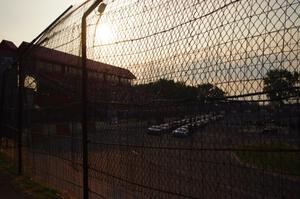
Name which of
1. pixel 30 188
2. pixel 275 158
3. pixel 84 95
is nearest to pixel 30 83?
pixel 30 188

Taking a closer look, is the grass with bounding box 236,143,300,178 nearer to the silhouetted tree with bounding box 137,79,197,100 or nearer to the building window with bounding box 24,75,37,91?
the silhouetted tree with bounding box 137,79,197,100

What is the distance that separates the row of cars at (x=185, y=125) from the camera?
337 centimetres

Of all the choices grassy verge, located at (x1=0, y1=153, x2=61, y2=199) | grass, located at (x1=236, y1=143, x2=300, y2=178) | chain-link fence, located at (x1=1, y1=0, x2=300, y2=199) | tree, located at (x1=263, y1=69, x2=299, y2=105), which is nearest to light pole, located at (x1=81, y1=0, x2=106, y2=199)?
chain-link fence, located at (x1=1, y1=0, x2=300, y2=199)

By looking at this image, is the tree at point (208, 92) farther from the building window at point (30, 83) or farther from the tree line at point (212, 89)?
the building window at point (30, 83)

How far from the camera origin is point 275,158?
113 inches

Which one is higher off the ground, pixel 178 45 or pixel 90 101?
pixel 178 45

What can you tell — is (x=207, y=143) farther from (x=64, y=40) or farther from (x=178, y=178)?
(x=64, y=40)

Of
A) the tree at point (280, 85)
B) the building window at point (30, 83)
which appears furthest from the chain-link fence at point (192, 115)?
the building window at point (30, 83)

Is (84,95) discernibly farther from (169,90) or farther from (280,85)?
(280,85)

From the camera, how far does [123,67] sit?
15.1ft

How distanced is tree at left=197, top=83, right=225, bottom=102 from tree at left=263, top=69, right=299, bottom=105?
1.48 feet

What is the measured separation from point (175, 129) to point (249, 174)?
90 cm

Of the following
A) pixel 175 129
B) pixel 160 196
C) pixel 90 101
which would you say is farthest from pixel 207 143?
pixel 90 101

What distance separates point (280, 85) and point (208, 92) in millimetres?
717
